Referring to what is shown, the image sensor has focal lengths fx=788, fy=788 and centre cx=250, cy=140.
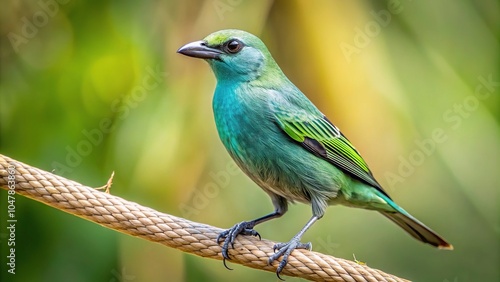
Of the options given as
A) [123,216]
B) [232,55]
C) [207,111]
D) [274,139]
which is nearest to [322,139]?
[274,139]

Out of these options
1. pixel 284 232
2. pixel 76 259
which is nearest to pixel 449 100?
pixel 284 232

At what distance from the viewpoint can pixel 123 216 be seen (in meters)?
3.68

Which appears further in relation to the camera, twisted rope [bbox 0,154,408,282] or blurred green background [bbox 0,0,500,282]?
blurred green background [bbox 0,0,500,282]

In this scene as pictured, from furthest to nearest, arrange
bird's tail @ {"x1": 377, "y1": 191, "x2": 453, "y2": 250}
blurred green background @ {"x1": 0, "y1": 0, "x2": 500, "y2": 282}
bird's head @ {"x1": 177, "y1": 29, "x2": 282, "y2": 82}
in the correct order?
blurred green background @ {"x1": 0, "y1": 0, "x2": 500, "y2": 282} → bird's tail @ {"x1": 377, "y1": 191, "x2": 453, "y2": 250} → bird's head @ {"x1": 177, "y1": 29, "x2": 282, "y2": 82}

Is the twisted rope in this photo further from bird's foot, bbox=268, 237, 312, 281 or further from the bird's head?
the bird's head

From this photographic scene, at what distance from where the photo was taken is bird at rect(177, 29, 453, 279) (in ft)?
13.9

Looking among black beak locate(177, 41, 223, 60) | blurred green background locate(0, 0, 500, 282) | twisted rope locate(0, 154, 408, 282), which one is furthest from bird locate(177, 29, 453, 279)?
blurred green background locate(0, 0, 500, 282)

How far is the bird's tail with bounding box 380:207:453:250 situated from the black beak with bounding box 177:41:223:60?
1415 mm

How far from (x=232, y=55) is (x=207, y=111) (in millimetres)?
1863

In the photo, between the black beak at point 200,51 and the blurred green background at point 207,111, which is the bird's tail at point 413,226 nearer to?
the black beak at point 200,51

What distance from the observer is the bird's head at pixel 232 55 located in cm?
432

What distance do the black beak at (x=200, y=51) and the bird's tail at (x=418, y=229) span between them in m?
1.42

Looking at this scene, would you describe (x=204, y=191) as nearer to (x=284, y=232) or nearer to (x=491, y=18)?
(x=284, y=232)

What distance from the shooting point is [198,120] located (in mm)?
6137
